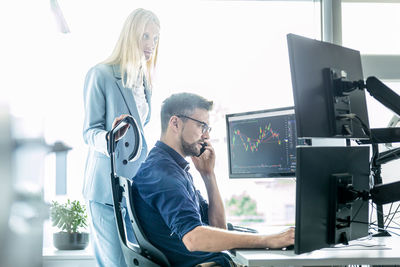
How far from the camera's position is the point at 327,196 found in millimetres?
1232

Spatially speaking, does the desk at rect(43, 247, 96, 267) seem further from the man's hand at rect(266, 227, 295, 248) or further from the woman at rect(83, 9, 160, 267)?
the man's hand at rect(266, 227, 295, 248)

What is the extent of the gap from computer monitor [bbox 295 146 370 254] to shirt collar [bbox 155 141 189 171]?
661 millimetres

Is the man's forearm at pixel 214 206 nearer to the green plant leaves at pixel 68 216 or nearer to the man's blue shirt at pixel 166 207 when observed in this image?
the man's blue shirt at pixel 166 207

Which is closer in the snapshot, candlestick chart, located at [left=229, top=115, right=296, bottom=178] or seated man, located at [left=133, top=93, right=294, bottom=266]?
seated man, located at [left=133, top=93, right=294, bottom=266]

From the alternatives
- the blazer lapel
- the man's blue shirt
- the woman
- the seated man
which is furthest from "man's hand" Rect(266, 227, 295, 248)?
the blazer lapel

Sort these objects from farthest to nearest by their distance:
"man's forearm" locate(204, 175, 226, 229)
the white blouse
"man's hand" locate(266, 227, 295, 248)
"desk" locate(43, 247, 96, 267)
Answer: "desk" locate(43, 247, 96, 267) < the white blouse < "man's forearm" locate(204, 175, 226, 229) < "man's hand" locate(266, 227, 295, 248)

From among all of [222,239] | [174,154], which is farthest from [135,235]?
[174,154]

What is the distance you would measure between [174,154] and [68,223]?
119cm

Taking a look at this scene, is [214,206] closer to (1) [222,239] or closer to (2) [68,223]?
(1) [222,239]

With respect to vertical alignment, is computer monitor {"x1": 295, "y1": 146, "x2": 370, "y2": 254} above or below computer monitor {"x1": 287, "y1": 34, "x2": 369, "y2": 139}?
below

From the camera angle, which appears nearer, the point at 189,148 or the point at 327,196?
the point at 327,196

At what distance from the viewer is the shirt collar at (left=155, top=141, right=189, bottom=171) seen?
5.62 ft

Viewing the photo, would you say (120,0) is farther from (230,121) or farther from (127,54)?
(230,121)

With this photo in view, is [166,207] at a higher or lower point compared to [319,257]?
higher
